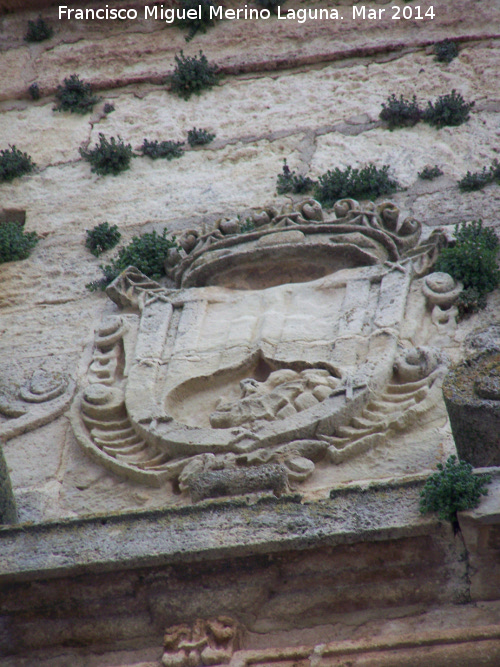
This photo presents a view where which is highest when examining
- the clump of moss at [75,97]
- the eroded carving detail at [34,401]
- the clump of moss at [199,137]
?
the clump of moss at [75,97]

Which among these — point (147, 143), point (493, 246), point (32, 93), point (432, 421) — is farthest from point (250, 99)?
point (432, 421)

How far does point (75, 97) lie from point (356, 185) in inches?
112

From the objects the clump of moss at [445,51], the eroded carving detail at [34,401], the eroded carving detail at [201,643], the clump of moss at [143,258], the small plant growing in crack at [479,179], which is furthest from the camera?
the clump of moss at [445,51]

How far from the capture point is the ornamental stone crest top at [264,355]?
3646 millimetres

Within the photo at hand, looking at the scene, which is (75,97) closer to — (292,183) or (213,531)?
(292,183)

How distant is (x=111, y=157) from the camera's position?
646 cm

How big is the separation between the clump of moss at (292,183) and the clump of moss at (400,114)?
0.87 metres

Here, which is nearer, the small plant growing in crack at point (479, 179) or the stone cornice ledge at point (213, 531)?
the stone cornice ledge at point (213, 531)

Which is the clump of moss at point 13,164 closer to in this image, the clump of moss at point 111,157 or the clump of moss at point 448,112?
the clump of moss at point 111,157

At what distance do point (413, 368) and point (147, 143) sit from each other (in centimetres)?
351

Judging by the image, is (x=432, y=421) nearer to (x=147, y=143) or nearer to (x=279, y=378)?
(x=279, y=378)

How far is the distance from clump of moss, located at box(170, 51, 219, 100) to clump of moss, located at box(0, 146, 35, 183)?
1416 mm

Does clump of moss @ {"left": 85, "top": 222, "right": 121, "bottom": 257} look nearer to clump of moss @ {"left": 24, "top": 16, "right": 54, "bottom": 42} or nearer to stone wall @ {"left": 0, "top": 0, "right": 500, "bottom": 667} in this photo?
stone wall @ {"left": 0, "top": 0, "right": 500, "bottom": 667}

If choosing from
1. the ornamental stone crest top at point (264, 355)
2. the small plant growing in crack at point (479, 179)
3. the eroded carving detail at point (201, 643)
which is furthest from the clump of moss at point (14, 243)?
the eroded carving detail at point (201, 643)
